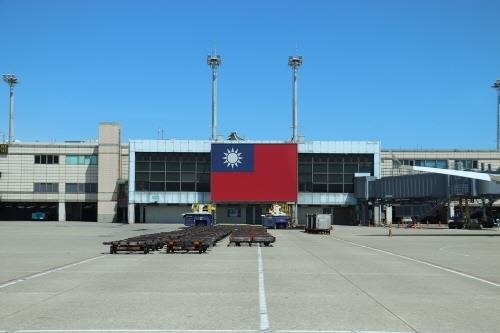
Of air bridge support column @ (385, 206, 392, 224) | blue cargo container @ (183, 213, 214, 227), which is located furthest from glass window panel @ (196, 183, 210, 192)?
air bridge support column @ (385, 206, 392, 224)

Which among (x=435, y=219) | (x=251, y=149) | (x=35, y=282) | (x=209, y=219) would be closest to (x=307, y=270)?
(x=35, y=282)

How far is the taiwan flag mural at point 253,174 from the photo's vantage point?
8769 cm

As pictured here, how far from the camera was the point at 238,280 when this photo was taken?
16891 mm

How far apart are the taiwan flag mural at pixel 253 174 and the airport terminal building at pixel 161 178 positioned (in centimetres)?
20

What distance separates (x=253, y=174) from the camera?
87688 mm


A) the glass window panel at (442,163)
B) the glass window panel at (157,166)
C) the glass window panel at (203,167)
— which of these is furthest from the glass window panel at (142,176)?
the glass window panel at (442,163)

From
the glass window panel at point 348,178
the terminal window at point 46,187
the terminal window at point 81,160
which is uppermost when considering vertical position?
the terminal window at point 81,160

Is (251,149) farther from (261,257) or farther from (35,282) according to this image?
(35,282)

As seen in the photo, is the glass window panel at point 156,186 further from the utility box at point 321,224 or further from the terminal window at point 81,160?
the utility box at point 321,224

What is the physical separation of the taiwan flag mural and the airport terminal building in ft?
0.66

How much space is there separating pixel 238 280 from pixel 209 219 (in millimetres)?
48898

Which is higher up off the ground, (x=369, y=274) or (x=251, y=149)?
(x=251, y=149)

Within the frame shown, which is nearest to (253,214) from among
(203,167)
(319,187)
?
(203,167)

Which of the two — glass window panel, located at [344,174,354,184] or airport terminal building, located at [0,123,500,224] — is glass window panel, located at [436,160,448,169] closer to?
airport terminal building, located at [0,123,500,224]
